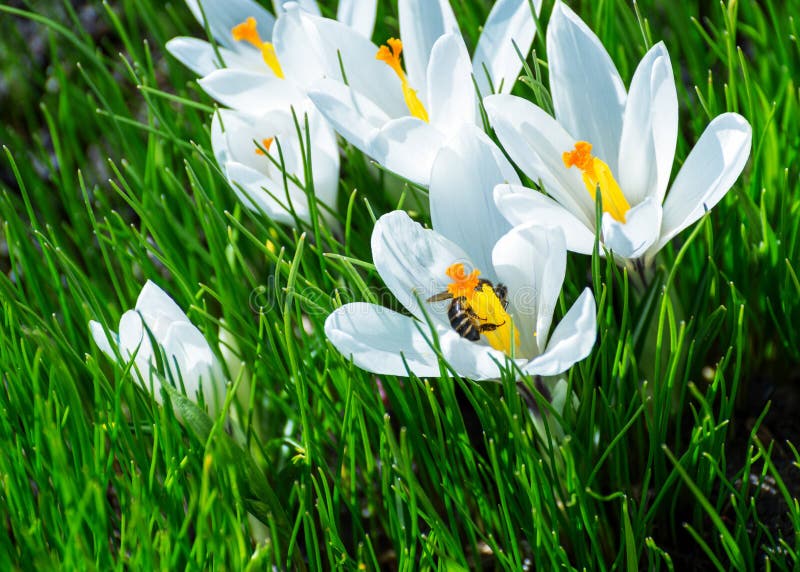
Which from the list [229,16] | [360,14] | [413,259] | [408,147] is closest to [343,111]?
[408,147]

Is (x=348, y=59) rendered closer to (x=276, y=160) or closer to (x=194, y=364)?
(x=276, y=160)

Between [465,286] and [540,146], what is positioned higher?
[540,146]

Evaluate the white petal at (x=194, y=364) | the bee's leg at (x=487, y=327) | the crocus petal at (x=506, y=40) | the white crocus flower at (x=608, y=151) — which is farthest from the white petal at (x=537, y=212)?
the white petal at (x=194, y=364)

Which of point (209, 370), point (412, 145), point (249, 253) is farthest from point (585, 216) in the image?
point (249, 253)

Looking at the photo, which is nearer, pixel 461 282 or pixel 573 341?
pixel 573 341

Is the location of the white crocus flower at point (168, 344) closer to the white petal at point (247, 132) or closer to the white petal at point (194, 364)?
the white petal at point (194, 364)

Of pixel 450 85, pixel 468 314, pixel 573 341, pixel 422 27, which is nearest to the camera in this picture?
pixel 573 341

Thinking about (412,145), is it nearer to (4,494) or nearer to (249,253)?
(249,253)
